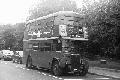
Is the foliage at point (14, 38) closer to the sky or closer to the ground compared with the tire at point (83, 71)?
closer to the sky

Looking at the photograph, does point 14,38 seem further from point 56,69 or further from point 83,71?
point 83,71

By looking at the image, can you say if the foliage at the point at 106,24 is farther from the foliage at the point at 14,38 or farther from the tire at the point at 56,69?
the foliage at the point at 14,38

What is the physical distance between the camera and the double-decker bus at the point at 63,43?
62.4 ft

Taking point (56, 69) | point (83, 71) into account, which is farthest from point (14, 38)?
point (83, 71)

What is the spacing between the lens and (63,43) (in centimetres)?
1928

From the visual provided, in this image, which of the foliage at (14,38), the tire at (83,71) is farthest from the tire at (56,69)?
the foliage at (14,38)

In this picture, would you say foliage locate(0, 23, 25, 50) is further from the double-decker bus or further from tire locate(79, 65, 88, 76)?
tire locate(79, 65, 88, 76)

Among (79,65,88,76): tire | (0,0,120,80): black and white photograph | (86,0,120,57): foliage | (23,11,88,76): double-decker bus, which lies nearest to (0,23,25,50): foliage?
(0,0,120,80): black and white photograph

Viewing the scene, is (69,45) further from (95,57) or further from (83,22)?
(95,57)

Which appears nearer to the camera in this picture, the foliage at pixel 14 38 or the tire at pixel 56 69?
the tire at pixel 56 69

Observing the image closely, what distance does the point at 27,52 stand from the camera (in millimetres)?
26641

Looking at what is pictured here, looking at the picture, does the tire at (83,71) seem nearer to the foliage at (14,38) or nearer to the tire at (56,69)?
the tire at (56,69)

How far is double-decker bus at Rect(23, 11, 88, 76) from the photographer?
749 inches

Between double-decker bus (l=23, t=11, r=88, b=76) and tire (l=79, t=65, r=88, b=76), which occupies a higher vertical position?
double-decker bus (l=23, t=11, r=88, b=76)
